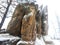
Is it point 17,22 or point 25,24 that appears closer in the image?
point 25,24

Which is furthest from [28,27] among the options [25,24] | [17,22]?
[17,22]

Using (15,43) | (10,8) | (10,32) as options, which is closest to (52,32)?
(10,8)

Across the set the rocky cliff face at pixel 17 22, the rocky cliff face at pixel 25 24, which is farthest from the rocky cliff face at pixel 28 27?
the rocky cliff face at pixel 17 22

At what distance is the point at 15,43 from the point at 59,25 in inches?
58.5

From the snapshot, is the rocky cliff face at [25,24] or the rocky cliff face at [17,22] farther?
the rocky cliff face at [17,22]

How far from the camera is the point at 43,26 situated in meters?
2.19

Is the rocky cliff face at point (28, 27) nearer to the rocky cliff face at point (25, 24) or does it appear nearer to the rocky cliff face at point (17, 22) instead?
the rocky cliff face at point (25, 24)

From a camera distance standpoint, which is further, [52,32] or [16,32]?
[52,32]

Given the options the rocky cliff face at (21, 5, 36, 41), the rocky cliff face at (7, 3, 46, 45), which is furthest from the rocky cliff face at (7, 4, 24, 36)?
the rocky cliff face at (21, 5, 36, 41)

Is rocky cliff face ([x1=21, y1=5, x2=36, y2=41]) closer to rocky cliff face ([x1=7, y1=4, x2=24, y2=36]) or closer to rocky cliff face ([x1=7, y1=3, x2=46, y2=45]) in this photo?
rocky cliff face ([x1=7, y1=3, x2=46, y2=45])

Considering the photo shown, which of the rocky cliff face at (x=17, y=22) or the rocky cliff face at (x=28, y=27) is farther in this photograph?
the rocky cliff face at (x=17, y=22)

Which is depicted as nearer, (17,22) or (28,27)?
(28,27)

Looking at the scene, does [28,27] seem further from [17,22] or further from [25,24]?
[17,22]

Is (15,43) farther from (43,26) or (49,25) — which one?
(49,25)
